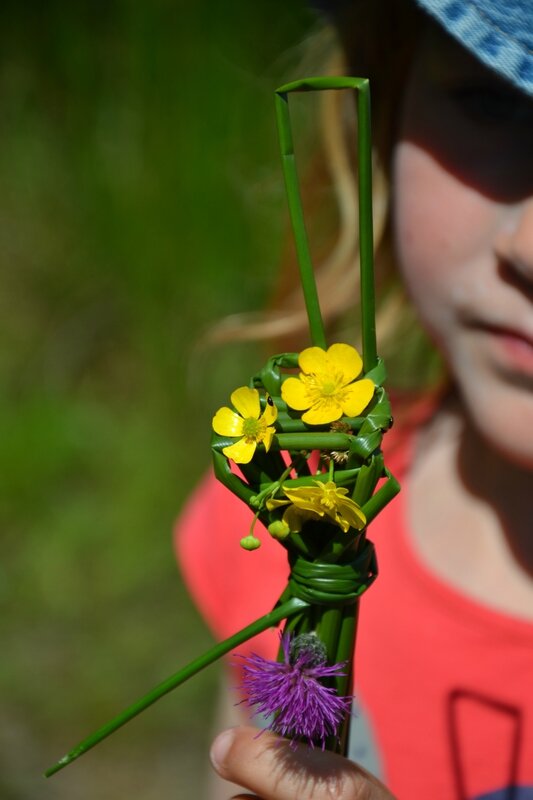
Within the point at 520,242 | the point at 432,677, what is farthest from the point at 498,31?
the point at 432,677

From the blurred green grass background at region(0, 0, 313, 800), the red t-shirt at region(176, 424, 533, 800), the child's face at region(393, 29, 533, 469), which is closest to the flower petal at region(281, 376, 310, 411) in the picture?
the child's face at region(393, 29, 533, 469)

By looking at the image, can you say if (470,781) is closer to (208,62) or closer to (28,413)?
(28,413)

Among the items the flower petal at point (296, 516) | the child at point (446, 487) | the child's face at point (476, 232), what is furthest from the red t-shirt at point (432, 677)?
the flower petal at point (296, 516)

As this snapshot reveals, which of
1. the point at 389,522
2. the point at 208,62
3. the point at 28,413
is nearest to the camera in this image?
the point at 389,522

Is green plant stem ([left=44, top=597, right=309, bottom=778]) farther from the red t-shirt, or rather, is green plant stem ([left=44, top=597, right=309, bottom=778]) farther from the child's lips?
the red t-shirt

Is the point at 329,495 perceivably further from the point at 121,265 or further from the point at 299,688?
the point at 121,265

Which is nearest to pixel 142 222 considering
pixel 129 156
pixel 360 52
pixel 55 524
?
pixel 129 156

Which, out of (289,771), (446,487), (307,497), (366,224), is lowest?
(446,487)
